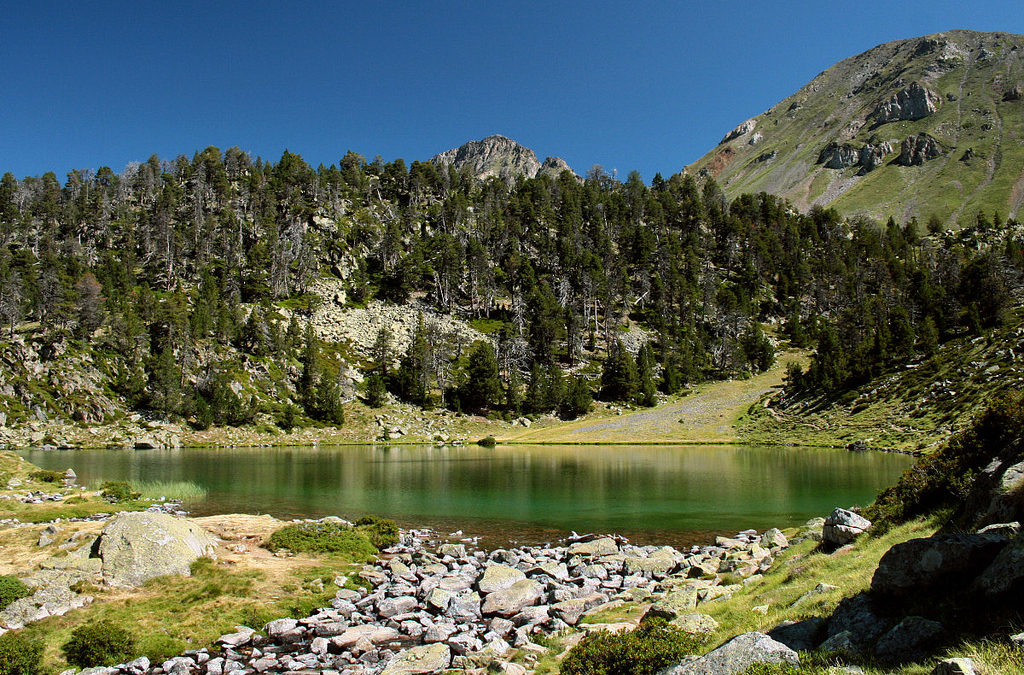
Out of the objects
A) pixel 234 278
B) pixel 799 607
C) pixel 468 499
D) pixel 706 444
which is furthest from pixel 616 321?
pixel 799 607

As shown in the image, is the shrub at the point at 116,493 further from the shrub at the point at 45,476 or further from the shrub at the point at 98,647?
the shrub at the point at 98,647

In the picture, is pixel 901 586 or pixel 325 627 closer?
pixel 901 586

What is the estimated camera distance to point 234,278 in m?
134

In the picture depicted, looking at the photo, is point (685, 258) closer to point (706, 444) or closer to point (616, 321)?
point (616, 321)

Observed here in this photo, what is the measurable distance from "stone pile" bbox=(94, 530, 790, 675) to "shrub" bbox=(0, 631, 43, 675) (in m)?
1.72

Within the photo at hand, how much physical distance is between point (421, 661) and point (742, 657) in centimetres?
876

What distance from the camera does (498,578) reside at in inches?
806

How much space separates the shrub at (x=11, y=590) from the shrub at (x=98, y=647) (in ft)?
8.85

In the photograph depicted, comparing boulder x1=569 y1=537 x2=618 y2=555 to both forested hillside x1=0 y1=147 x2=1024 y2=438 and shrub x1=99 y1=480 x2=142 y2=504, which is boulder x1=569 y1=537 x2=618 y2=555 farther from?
forested hillside x1=0 y1=147 x2=1024 y2=438

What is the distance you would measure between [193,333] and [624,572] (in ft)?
379

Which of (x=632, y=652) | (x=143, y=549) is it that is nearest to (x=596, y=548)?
(x=632, y=652)

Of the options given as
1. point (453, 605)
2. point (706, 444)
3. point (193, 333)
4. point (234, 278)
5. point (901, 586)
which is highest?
point (234, 278)

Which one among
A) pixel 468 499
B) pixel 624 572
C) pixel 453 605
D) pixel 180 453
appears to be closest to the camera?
pixel 453 605

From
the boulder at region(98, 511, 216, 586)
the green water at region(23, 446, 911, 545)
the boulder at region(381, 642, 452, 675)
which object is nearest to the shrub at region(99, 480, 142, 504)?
the green water at region(23, 446, 911, 545)
